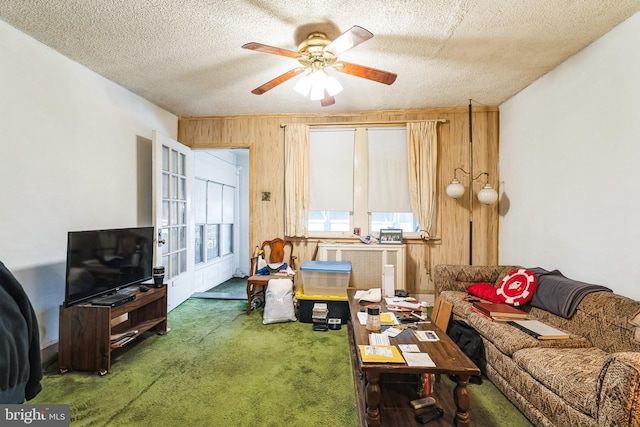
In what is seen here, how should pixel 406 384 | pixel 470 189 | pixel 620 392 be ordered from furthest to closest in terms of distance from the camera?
pixel 470 189
pixel 406 384
pixel 620 392

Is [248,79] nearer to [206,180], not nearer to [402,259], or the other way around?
[206,180]

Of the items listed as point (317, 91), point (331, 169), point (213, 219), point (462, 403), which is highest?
point (317, 91)

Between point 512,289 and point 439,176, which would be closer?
point 512,289

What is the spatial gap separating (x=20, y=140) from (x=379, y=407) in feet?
10.3

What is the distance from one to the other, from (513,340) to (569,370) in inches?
15.6

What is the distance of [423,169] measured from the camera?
395 centimetres

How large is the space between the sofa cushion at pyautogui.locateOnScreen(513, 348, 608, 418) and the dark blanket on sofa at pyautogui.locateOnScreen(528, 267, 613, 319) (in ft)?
1.14

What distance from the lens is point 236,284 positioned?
212 inches

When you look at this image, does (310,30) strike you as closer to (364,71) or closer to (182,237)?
(364,71)

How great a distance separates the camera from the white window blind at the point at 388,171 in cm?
405

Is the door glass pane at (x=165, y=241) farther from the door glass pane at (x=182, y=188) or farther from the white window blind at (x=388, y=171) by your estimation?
the white window blind at (x=388, y=171)

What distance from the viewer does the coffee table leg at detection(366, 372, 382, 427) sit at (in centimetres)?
161

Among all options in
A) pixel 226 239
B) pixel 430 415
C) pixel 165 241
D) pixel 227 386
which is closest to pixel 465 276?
pixel 430 415

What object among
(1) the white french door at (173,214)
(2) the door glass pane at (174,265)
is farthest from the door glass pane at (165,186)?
(2) the door glass pane at (174,265)
